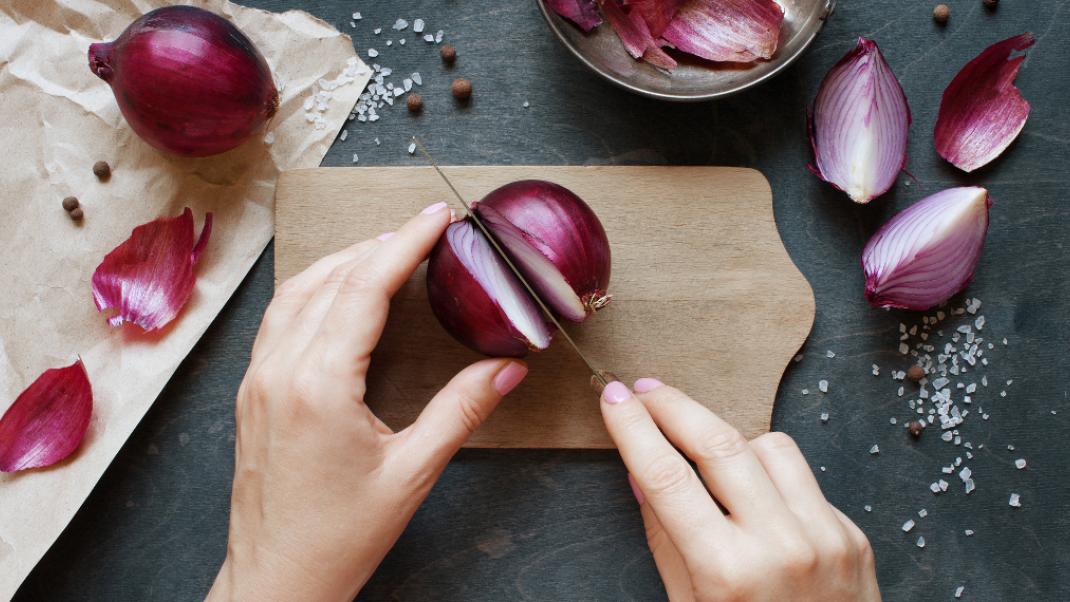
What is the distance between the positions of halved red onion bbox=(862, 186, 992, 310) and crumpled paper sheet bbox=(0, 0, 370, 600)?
2.61ft

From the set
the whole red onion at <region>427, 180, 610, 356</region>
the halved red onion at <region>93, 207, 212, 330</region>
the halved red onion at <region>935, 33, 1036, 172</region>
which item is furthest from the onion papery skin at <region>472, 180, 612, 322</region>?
the halved red onion at <region>935, 33, 1036, 172</region>

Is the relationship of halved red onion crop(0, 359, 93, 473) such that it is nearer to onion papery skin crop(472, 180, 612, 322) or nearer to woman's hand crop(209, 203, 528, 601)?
woman's hand crop(209, 203, 528, 601)

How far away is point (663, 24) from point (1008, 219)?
59 cm

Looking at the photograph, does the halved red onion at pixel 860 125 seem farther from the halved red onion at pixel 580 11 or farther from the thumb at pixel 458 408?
the thumb at pixel 458 408

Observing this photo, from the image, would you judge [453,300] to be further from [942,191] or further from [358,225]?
[942,191]

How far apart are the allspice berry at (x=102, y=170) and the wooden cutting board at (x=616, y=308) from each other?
0.80 feet

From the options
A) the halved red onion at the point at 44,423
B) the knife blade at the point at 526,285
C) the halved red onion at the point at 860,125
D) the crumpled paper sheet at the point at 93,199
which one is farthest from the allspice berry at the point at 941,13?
the halved red onion at the point at 44,423

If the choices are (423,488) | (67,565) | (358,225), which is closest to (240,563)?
(423,488)

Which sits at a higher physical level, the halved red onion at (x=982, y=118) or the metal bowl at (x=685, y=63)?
the metal bowl at (x=685, y=63)

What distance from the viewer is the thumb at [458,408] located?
927 millimetres

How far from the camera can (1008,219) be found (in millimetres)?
1130

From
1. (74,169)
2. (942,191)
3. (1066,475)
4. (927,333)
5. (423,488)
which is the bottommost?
(1066,475)

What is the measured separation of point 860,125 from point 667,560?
0.65m

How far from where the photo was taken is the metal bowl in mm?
1028
